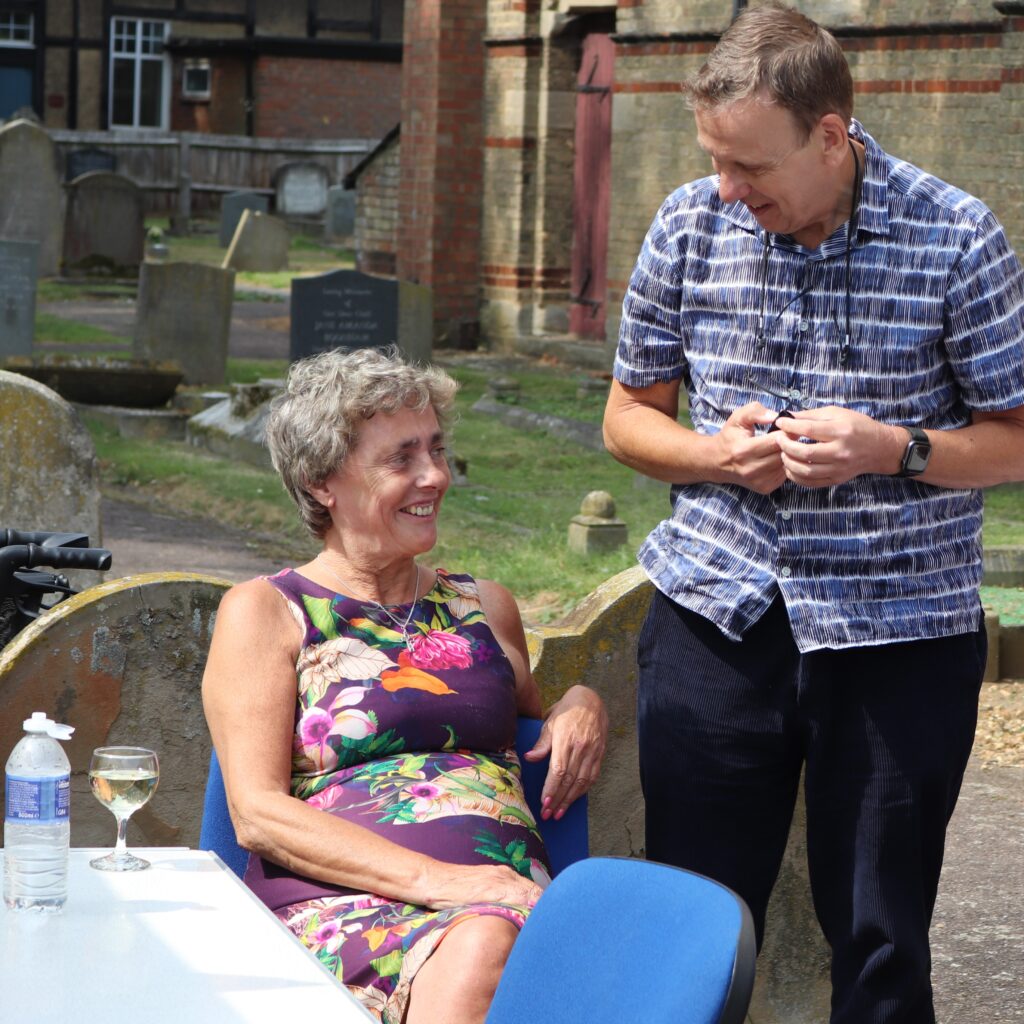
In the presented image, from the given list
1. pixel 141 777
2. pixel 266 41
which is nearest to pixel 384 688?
pixel 141 777

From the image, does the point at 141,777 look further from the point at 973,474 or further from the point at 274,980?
the point at 973,474

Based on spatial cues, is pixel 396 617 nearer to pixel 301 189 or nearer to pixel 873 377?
pixel 873 377

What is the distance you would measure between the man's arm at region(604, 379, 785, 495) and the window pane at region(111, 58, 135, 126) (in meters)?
37.8

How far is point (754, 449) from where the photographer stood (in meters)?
2.72

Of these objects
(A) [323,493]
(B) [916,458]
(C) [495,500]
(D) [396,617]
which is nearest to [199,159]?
(C) [495,500]

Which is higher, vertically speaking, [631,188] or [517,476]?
[631,188]

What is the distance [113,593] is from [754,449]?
1377mm

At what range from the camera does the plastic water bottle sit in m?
2.48


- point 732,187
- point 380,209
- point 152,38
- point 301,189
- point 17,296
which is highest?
point 152,38

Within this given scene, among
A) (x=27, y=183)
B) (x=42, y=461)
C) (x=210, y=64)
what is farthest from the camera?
(x=210, y=64)

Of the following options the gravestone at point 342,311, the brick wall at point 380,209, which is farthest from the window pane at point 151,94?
the gravestone at point 342,311

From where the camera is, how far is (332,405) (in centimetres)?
316

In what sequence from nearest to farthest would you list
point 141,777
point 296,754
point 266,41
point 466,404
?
point 141,777
point 296,754
point 466,404
point 266,41

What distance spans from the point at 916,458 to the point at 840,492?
0.14 meters
